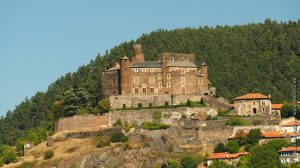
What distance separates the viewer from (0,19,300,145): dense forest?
11634cm

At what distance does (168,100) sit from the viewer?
9544cm

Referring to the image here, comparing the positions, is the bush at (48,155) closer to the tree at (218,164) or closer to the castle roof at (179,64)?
the castle roof at (179,64)

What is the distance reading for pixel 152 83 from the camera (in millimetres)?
96938

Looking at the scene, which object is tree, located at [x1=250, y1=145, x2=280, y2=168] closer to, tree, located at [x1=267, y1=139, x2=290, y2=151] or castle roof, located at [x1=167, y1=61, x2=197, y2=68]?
tree, located at [x1=267, y1=139, x2=290, y2=151]

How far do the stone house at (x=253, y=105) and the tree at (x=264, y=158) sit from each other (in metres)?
10.3

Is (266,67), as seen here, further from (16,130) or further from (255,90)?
(16,130)

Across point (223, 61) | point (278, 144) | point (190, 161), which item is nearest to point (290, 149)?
point (278, 144)

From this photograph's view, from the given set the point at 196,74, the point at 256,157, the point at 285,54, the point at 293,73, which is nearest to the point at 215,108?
the point at 196,74

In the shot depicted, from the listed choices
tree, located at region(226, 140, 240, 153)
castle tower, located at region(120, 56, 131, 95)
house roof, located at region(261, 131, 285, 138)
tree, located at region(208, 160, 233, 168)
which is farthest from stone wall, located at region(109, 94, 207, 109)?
tree, located at region(208, 160, 233, 168)

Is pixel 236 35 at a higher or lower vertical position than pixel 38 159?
higher

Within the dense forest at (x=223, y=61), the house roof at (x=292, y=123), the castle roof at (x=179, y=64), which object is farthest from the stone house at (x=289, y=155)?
the dense forest at (x=223, y=61)

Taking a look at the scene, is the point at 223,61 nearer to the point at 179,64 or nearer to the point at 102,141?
the point at 179,64

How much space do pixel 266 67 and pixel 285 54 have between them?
5546 millimetres

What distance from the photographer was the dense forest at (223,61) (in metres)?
116
